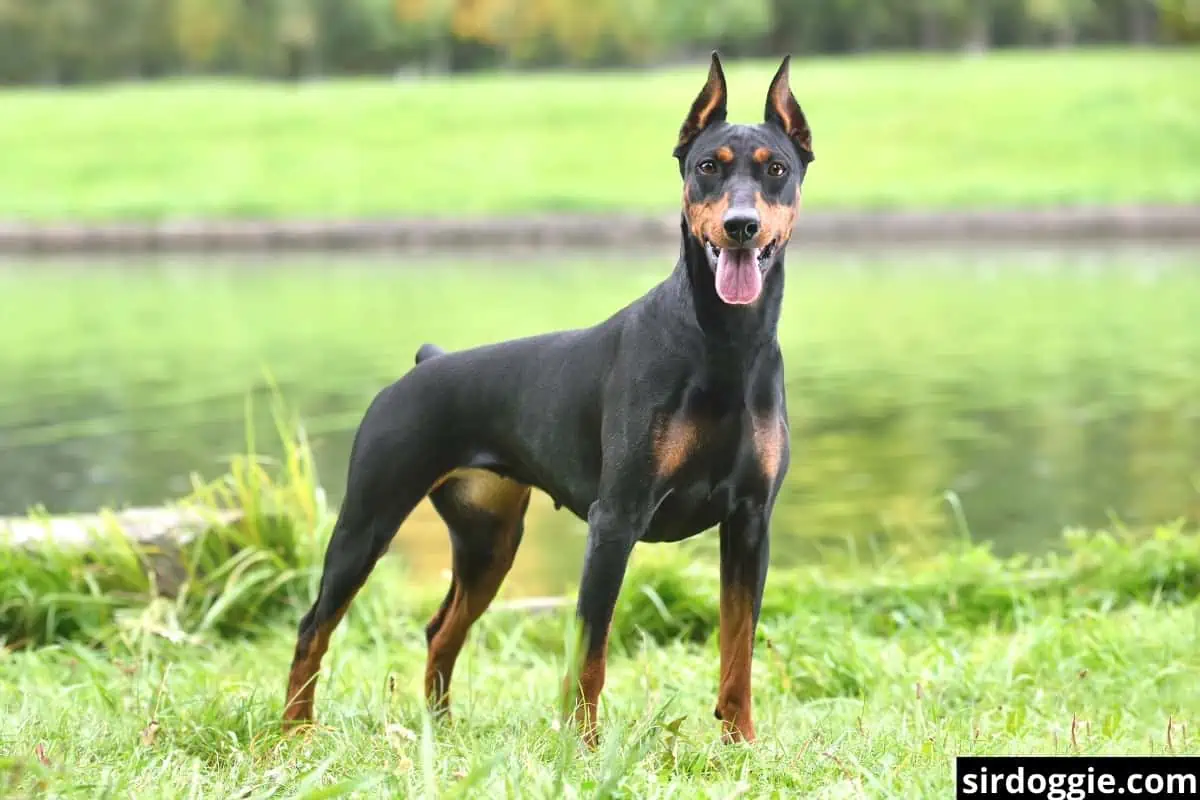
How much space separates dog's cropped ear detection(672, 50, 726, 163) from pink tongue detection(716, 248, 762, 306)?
1.16 ft

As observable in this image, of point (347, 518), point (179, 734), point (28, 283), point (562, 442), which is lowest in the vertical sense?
point (28, 283)

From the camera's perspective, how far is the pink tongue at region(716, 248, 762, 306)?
3.83 meters

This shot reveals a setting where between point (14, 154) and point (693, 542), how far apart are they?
35.3 meters

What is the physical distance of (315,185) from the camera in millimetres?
35156

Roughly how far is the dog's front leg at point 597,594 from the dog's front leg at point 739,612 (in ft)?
0.95

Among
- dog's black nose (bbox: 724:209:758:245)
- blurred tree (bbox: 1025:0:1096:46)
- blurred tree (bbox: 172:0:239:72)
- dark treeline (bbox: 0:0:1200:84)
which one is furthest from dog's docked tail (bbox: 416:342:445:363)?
blurred tree (bbox: 172:0:239:72)

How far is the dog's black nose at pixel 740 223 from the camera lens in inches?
146

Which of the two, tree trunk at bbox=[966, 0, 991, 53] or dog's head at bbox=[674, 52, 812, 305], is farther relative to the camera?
tree trunk at bbox=[966, 0, 991, 53]

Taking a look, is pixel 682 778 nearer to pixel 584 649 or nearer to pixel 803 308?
pixel 584 649

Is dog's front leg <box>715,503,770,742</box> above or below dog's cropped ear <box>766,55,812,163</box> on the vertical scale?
below

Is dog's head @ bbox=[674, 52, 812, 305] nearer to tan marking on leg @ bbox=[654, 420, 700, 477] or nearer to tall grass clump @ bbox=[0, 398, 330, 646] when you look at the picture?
tan marking on leg @ bbox=[654, 420, 700, 477]

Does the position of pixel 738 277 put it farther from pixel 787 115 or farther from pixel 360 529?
pixel 360 529

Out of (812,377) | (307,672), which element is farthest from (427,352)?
(812,377)

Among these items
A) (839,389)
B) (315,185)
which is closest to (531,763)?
(839,389)
